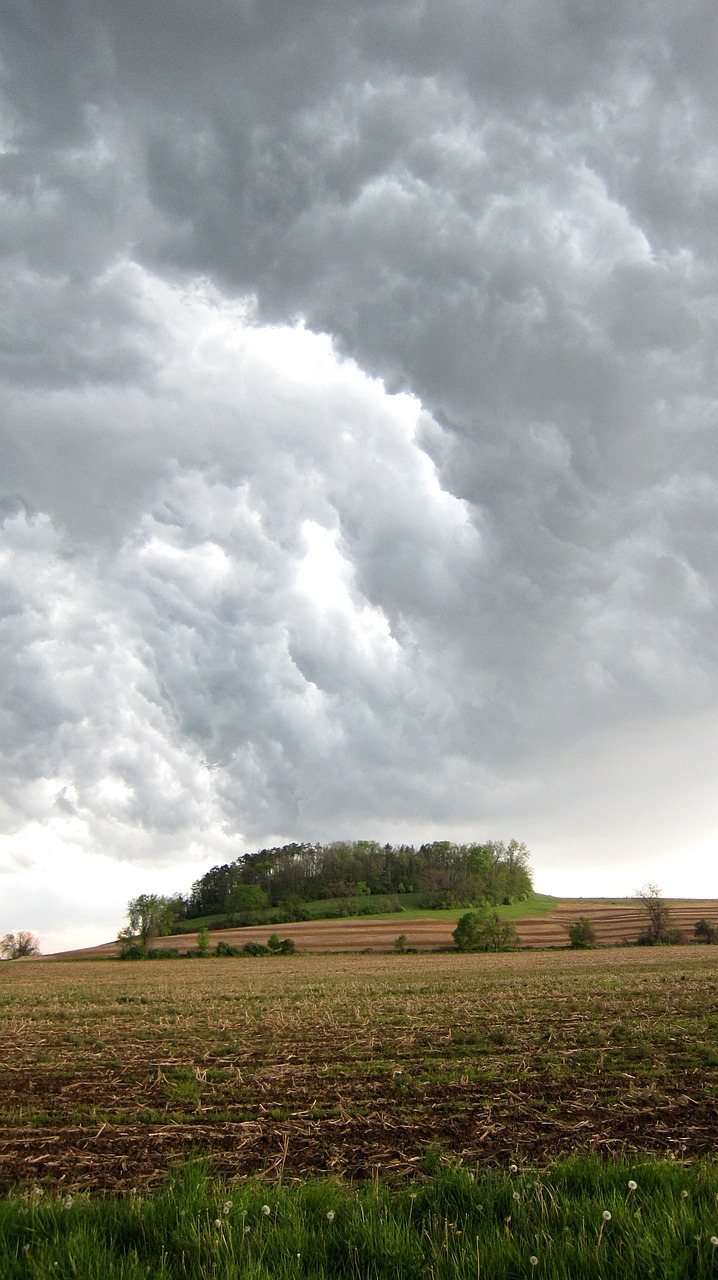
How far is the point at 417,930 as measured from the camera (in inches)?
4370

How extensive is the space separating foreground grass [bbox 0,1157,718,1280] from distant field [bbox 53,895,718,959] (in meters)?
94.7

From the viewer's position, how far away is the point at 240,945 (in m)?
104

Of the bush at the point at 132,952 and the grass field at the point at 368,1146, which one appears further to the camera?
the bush at the point at 132,952

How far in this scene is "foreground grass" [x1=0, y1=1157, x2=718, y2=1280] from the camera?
13.8 ft

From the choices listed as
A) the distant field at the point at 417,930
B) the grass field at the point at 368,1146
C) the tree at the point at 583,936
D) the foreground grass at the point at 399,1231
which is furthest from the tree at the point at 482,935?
the foreground grass at the point at 399,1231

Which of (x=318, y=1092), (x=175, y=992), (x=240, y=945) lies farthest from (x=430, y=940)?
(x=318, y=1092)

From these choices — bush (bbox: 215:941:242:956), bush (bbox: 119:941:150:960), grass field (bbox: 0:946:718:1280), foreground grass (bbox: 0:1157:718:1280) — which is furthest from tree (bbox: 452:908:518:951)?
foreground grass (bbox: 0:1157:718:1280)

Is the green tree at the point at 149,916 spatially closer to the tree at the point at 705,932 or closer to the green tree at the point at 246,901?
the green tree at the point at 246,901

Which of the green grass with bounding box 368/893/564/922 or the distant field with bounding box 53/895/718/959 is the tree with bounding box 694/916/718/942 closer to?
the distant field with bounding box 53/895/718/959

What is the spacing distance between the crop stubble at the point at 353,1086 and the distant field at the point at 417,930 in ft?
256

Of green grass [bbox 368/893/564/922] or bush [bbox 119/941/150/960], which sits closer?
bush [bbox 119/941/150/960]

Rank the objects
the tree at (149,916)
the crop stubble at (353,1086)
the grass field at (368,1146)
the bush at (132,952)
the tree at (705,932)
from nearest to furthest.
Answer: the grass field at (368,1146) → the crop stubble at (353,1086) → the tree at (705,932) → the bush at (132,952) → the tree at (149,916)

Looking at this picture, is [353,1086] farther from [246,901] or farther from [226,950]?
[246,901]

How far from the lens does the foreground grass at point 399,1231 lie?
421cm
